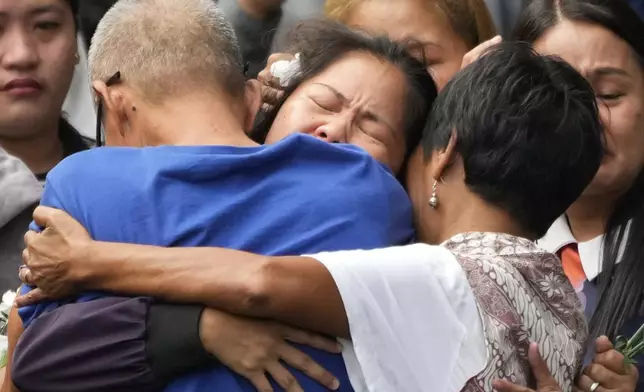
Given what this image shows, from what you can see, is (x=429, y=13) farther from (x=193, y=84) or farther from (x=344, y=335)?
(x=344, y=335)

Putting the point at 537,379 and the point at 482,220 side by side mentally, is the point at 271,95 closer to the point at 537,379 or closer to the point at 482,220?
the point at 482,220

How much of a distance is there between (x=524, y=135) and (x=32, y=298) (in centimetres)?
88

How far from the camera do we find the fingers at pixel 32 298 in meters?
2.06

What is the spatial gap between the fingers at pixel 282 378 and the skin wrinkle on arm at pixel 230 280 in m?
0.07

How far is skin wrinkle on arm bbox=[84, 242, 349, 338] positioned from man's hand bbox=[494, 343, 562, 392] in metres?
0.26

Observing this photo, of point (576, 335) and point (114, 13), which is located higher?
point (114, 13)

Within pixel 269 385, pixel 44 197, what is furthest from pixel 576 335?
pixel 44 197

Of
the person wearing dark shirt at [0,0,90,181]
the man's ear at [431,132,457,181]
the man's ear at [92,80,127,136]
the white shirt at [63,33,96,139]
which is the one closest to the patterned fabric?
the man's ear at [431,132,457,181]

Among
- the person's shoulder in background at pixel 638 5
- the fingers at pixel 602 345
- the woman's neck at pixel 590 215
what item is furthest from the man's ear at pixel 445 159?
the person's shoulder in background at pixel 638 5

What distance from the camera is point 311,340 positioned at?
1.94 meters

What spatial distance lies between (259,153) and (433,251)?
1.07ft

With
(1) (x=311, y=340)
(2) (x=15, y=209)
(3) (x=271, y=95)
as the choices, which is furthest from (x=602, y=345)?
(2) (x=15, y=209)

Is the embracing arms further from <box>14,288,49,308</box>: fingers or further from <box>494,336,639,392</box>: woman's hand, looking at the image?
<box>494,336,639,392</box>: woman's hand

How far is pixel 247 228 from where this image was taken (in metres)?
1.98
